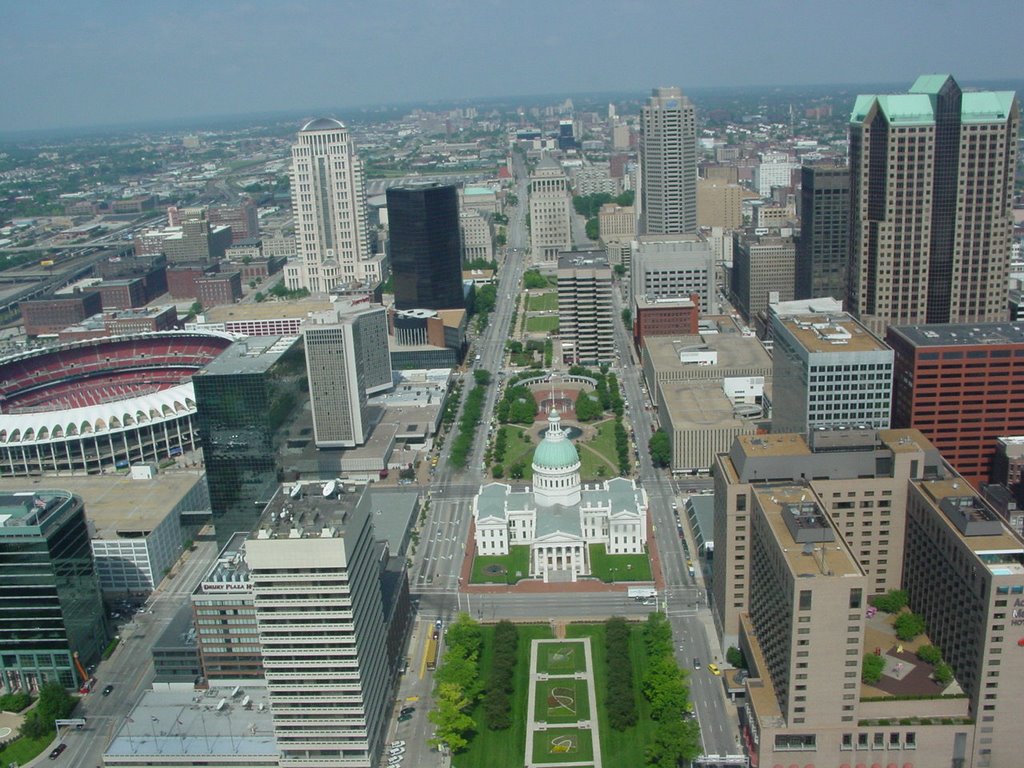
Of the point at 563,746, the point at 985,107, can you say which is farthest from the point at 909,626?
the point at 985,107

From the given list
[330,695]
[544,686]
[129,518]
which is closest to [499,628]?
[544,686]

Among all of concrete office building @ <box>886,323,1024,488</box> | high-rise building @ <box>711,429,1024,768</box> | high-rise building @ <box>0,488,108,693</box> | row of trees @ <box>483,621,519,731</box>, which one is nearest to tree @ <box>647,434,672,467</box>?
concrete office building @ <box>886,323,1024,488</box>

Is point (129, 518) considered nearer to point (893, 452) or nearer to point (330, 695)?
point (330, 695)

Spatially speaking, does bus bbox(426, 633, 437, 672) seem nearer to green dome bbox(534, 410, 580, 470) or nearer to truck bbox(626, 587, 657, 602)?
truck bbox(626, 587, 657, 602)

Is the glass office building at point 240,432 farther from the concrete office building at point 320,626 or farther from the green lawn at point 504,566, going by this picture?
the concrete office building at point 320,626

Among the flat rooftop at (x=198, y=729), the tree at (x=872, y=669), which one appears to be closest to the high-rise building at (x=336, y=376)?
the flat rooftop at (x=198, y=729)

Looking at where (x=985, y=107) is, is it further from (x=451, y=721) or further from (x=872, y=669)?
(x=451, y=721)
